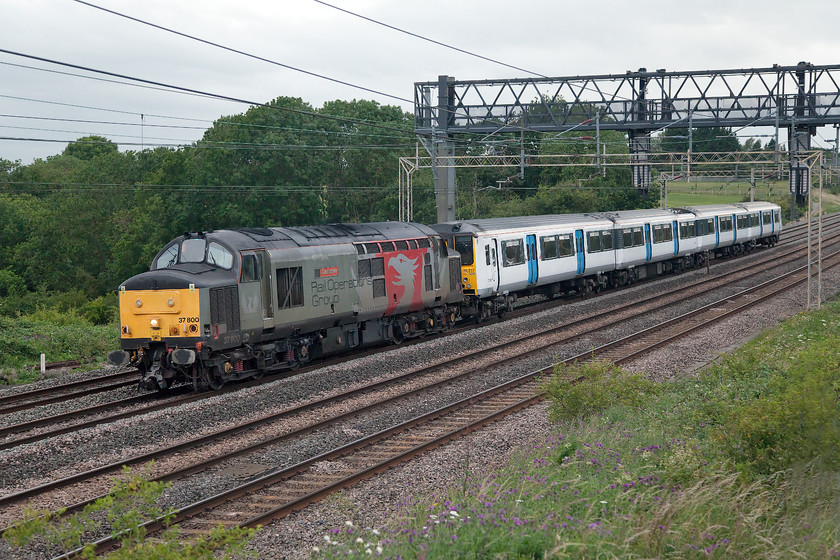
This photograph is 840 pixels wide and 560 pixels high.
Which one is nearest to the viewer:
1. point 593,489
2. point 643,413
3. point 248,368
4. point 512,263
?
point 593,489

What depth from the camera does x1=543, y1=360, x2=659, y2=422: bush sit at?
1542 centimetres

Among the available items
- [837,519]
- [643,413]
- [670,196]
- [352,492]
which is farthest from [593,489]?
[670,196]

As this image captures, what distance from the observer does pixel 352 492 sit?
11953 mm

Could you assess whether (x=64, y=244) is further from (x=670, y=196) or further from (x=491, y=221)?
(x=670, y=196)

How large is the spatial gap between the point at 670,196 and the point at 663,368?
95.3 metres

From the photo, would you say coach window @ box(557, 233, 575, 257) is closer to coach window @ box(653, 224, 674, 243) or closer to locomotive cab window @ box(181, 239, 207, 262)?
coach window @ box(653, 224, 674, 243)

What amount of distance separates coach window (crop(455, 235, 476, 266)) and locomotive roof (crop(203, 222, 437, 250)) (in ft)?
6.69

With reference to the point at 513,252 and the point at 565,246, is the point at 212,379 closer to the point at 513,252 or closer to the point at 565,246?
the point at 513,252

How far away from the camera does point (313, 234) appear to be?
22.3 meters

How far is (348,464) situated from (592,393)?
4813 millimetres

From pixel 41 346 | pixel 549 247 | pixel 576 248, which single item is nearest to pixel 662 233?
pixel 576 248

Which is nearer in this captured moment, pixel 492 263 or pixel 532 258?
pixel 492 263

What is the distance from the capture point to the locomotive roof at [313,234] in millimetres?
19516

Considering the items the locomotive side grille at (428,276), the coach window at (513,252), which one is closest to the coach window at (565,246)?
the coach window at (513,252)
